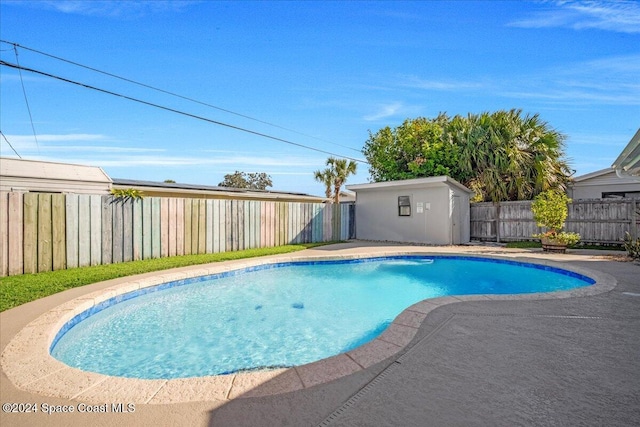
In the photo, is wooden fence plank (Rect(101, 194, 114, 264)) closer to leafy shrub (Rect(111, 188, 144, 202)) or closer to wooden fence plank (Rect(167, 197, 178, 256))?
leafy shrub (Rect(111, 188, 144, 202))

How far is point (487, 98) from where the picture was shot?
1316cm

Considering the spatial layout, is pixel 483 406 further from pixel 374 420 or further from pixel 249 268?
pixel 249 268

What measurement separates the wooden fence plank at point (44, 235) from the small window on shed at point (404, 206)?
1025 centimetres

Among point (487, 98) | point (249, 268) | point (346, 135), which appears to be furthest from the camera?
point (346, 135)

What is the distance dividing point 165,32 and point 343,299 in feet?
32.5

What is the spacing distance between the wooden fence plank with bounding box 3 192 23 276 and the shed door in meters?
11.4

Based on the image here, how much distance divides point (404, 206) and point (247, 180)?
1278 inches

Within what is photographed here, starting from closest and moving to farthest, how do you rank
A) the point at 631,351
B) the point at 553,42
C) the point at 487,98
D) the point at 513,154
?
1. the point at 631,351
2. the point at 553,42
3. the point at 513,154
4. the point at 487,98

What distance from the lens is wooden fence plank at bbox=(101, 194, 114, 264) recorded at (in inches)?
270

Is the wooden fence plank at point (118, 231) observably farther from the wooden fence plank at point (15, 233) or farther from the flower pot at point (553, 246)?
the flower pot at point (553, 246)

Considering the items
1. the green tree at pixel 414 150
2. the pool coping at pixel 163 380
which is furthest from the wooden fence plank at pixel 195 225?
the green tree at pixel 414 150

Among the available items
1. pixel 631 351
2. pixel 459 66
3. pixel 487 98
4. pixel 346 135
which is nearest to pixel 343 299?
pixel 631 351

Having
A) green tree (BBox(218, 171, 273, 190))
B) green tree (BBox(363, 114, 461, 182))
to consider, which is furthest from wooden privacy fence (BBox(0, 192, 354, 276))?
green tree (BBox(218, 171, 273, 190))

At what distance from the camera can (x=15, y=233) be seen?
221 inches
